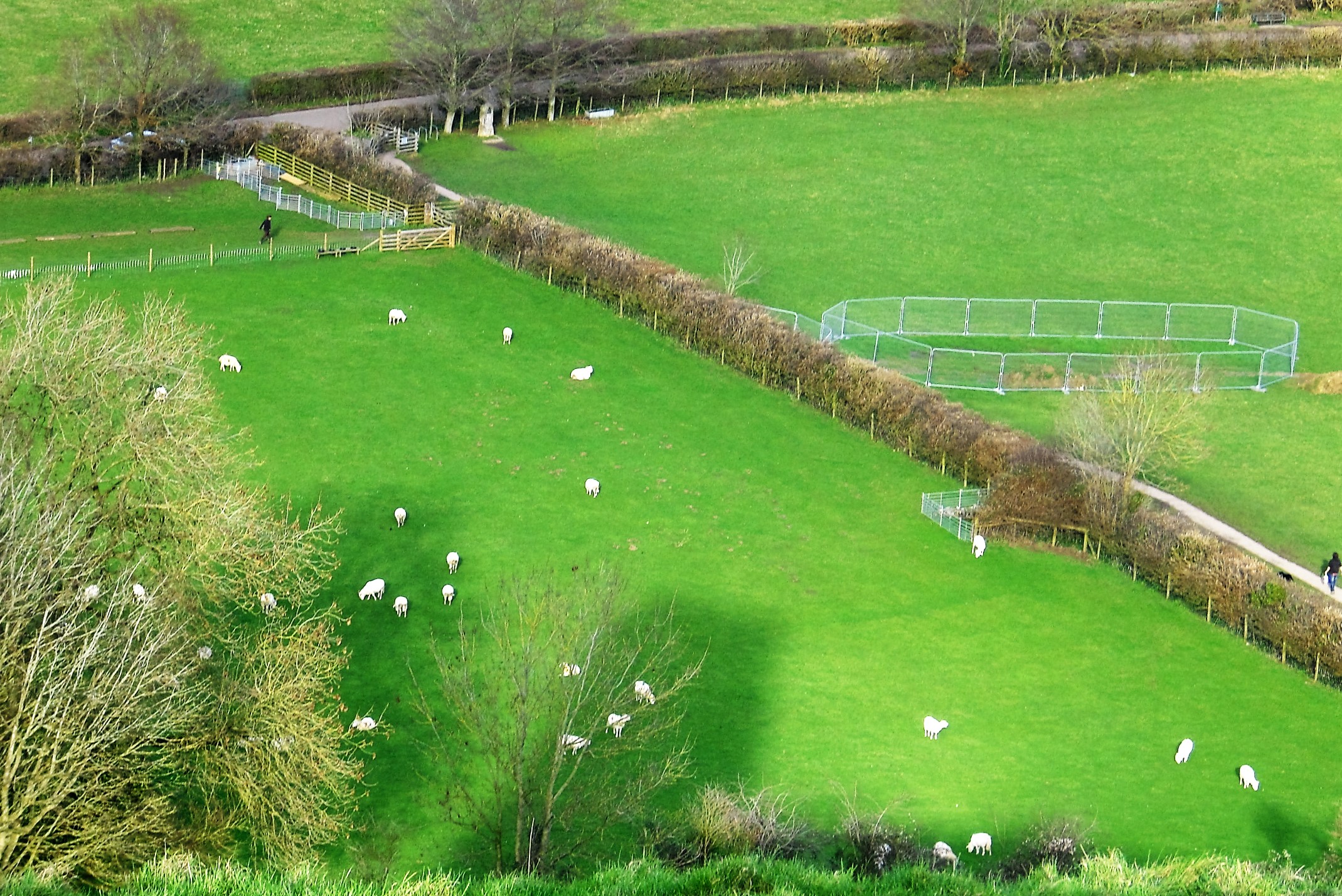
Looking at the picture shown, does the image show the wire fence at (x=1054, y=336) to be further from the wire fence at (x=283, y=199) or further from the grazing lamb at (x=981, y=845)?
the grazing lamb at (x=981, y=845)

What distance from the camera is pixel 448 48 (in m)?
96.8

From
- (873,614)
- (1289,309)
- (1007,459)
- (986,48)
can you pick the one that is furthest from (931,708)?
(986,48)

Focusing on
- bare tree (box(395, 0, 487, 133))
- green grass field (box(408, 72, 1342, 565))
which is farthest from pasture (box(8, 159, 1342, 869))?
bare tree (box(395, 0, 487, 133))

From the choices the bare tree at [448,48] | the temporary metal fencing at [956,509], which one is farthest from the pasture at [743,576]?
the bare tree at [448,48]

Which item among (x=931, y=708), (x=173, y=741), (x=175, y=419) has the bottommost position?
(x=931, y=708)

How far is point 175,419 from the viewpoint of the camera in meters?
49.4

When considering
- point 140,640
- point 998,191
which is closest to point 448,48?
point 998,191

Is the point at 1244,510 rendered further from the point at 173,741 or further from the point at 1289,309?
the point at 173,741

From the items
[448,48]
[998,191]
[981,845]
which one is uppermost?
[448,48]

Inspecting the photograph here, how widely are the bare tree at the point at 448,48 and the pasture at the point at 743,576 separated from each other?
18.9 meters

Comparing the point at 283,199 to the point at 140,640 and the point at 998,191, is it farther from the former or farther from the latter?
the point at 140,640

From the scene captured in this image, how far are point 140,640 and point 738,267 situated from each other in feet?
155

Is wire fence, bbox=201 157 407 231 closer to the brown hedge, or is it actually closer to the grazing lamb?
the brown hedge

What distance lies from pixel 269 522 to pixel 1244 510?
35.3m
